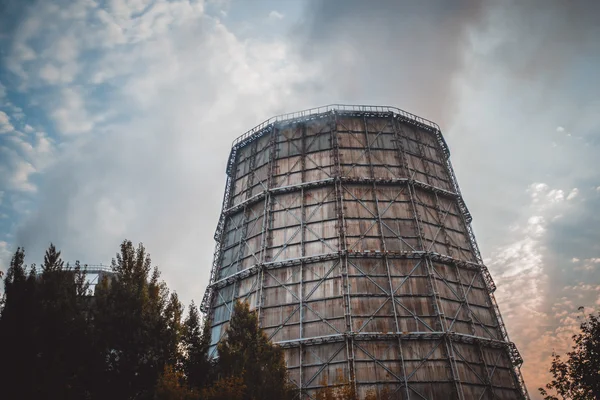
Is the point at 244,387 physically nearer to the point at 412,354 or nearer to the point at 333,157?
the point at 412,354

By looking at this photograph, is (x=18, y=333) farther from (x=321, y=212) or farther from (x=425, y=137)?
(x=425, y=137)

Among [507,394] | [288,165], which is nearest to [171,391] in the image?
[288,165]

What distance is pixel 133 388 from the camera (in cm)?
1198

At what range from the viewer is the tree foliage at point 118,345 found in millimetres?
10875

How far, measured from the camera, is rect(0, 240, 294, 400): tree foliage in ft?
35.7

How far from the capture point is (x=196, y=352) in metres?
14.5

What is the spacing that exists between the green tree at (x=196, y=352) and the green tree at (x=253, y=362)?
36.4 inches

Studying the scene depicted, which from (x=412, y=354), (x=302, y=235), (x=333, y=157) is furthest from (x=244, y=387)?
(x=333, y=157)

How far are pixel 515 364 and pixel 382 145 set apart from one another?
13465 mm

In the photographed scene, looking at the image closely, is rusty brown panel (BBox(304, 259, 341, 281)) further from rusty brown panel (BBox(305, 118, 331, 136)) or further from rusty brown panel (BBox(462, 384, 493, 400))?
rusty brown panel (BBox(305, 118, 331, 136))

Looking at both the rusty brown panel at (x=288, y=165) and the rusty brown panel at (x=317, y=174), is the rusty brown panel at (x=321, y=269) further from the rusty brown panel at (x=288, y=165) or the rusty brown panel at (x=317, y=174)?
the rusty brown panel at (x=288, y=165)

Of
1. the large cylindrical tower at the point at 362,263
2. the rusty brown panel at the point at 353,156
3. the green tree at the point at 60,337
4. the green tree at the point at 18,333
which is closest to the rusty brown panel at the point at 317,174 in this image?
the large cylindrical tower at the point at 362,263

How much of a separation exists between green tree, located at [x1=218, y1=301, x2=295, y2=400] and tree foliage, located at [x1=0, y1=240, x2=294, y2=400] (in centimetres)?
3

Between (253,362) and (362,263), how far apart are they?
8.87 meters
